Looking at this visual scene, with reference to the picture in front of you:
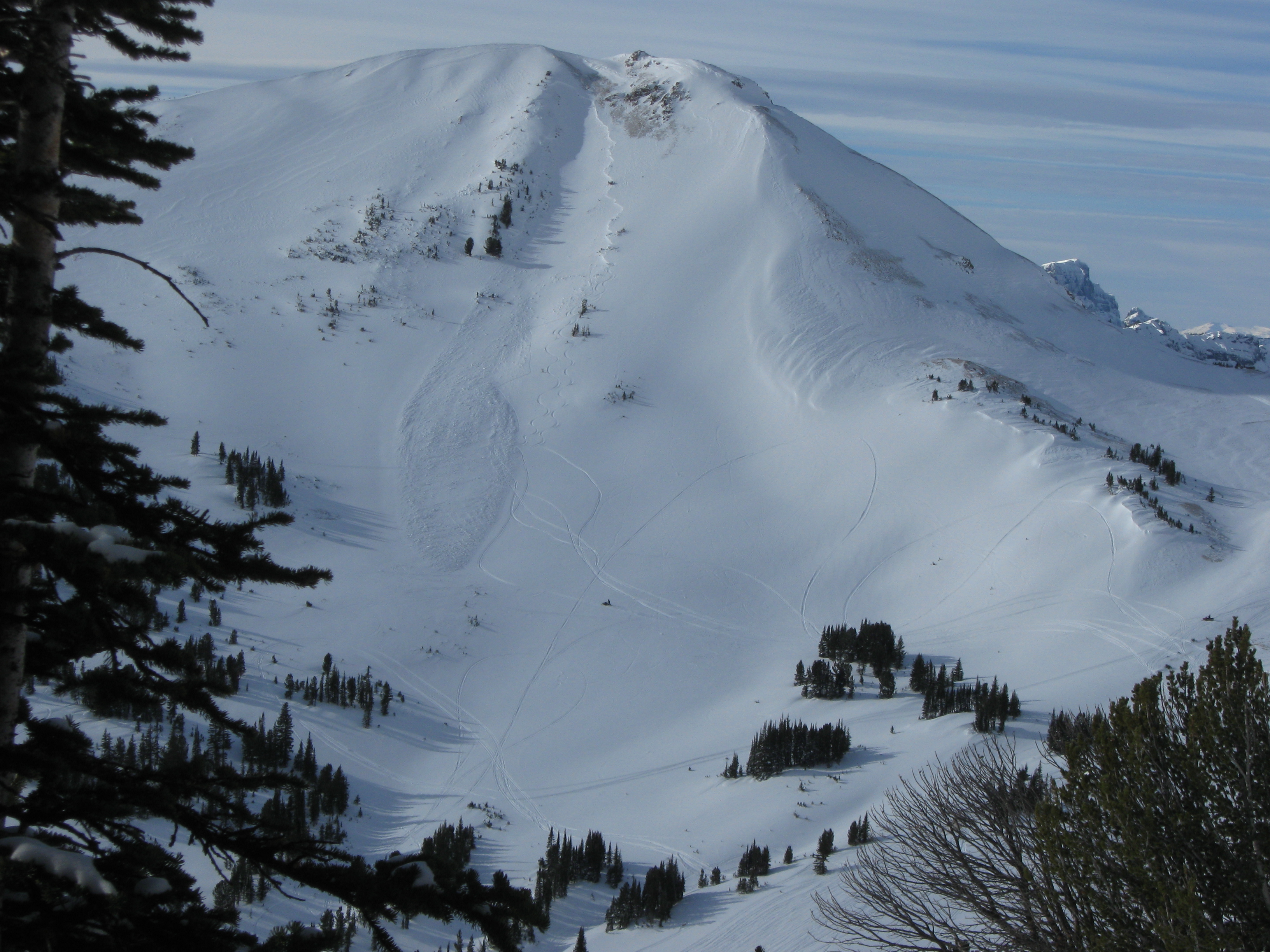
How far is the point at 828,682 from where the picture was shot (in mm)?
37312

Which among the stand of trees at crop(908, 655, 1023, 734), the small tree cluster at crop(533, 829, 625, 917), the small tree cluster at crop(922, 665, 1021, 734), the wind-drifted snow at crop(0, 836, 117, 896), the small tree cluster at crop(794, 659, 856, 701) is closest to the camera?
the wind-drifted snow at crop(0, 836, 117, 896)

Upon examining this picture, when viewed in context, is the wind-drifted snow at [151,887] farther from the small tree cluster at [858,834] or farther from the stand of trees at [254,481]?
the stand of trees at [254,481]

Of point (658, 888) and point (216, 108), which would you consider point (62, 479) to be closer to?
point (658, 888)

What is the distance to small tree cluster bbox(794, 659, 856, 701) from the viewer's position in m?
37.2

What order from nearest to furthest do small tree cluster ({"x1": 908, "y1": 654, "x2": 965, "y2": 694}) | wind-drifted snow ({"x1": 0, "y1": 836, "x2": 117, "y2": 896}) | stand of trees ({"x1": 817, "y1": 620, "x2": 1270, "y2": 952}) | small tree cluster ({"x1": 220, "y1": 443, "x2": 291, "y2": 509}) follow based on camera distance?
1. wind-drifted snow ({"x1": 0, "y1": 836, "x2": 117, "y2": 896})
2. stand of trees ({"x1": 817, "y1": 620, "x2": 1270, "y2": 952})
3. small tree cluster ({"x1": 908, "y1": 654, "x2": 965, "y2": 694})
4. small tree cluster ({"x1": 220, "y1": 443, "x2": 291, "y2": 509})

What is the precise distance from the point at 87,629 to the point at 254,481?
166ft

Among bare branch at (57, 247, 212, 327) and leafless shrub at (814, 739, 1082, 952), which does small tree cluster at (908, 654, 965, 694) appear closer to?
leafless shrub at (814, 739, 1082, 952)

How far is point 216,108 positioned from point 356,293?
1695 inches

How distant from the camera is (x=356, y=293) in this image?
75.2 metres

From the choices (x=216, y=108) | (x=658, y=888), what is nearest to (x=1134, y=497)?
(x=658, y=888)

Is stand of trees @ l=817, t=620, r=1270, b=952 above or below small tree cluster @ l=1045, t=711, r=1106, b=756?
below

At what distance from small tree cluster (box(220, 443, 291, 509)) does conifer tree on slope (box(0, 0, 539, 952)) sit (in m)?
47.0

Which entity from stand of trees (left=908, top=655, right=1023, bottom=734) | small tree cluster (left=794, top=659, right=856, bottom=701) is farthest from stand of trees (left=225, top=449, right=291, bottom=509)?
stand of trees (left=908, top=655, right=1023, bottom=734)

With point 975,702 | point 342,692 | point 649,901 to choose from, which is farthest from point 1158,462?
point 342,692
